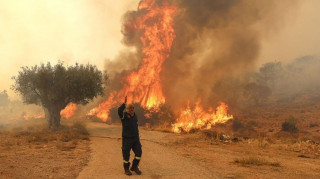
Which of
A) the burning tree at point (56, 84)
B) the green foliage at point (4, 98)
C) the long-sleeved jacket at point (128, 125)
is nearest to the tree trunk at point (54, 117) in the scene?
the burning tree at point (56, 84)

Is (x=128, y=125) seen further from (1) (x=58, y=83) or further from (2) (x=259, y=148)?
(1) (x=58, y=83)

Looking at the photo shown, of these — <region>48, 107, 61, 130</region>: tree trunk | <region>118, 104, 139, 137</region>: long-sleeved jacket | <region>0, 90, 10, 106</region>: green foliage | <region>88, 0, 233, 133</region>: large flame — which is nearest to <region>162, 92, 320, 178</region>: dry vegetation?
<region>118, 104, 139, 137</region>: long-sleeved jacket

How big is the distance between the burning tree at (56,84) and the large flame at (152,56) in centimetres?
1309

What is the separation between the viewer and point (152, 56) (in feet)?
139

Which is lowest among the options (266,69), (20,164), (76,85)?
(20,164)

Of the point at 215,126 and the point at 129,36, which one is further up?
the point at 129,36

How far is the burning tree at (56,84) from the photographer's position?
91.5ft

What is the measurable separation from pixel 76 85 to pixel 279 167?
69.1 feet

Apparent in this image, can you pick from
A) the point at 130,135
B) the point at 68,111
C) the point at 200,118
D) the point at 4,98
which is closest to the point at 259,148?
the point at 130,135

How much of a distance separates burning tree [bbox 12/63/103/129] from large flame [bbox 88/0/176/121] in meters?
13.1

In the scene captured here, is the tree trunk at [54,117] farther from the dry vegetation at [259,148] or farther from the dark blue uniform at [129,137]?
the dark blue uniform at [129,137]

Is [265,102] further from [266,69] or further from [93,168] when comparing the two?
[93,168]

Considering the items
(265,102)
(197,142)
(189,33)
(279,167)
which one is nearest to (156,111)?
(189,33)

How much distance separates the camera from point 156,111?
40406mm
